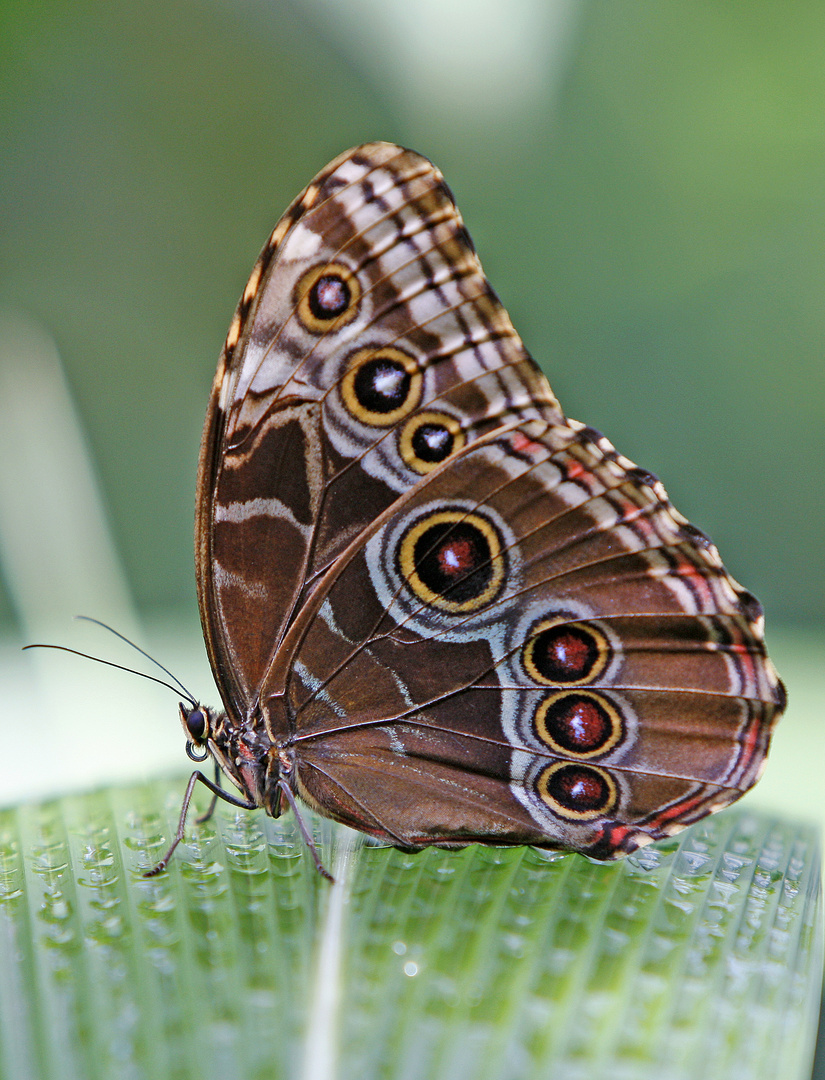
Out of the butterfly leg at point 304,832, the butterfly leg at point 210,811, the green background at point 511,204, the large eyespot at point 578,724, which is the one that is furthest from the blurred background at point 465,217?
the large eyespot at point 578,724

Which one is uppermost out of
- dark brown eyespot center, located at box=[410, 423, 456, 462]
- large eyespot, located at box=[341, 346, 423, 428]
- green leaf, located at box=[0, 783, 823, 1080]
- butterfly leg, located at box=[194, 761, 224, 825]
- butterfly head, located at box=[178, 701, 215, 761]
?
large eyespot, located at box=[341, 346, 423, 428]

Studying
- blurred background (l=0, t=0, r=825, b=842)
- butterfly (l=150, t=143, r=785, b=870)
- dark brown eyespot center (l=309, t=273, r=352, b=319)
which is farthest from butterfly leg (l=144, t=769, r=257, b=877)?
dark brown eyespot center (l=309, t=273, r=352, b=319)

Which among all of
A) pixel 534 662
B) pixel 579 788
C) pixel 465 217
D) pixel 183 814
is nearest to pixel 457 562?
pixel 534 662

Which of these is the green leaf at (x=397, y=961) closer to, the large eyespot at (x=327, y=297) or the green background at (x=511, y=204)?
the large eyespot at (x=327, y=297)

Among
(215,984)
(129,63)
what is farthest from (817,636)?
(129,63)

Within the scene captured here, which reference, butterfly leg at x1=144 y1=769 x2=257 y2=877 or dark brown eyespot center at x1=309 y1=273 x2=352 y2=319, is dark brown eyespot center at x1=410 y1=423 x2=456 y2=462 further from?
butterfly leg at x1=144 y1=769 x2=257 y2=877

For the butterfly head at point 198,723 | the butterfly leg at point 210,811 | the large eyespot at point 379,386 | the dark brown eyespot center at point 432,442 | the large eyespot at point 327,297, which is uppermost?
the large eyespot at point 327,297

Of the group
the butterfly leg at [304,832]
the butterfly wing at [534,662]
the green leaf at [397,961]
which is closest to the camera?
the green leaf at [397,961]

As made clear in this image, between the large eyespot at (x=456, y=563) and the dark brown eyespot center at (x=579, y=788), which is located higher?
the large eyespot at (x=456, y=563)
